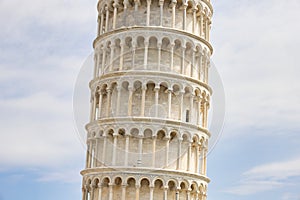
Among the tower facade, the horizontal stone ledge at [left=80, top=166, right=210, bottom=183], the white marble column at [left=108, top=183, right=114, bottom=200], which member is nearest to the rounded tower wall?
the tower facade

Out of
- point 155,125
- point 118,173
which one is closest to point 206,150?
point 155,125

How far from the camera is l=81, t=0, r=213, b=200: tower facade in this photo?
2867 centimetres

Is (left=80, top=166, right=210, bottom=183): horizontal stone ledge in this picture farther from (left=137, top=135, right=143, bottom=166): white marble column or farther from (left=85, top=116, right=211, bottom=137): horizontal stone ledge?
(left=85, top=116, right=211, bottom=137): horizontal stone ledge

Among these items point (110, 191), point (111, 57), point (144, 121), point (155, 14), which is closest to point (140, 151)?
point (144, 121)

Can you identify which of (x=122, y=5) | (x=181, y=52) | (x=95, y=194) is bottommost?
(x=95, y=194)

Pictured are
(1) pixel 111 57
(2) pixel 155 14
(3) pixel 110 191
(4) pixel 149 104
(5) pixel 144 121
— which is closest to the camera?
(3) pixel 110 191

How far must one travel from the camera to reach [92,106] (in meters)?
31.7

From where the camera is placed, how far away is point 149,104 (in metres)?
29.8

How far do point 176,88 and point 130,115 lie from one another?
333 cm

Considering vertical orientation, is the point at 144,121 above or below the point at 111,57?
below

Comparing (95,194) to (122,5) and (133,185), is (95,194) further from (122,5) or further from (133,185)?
(122,5)

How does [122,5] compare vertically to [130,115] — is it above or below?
above

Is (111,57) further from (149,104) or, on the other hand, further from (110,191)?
(110,191)

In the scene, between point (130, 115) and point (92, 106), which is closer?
point (130, 115)
